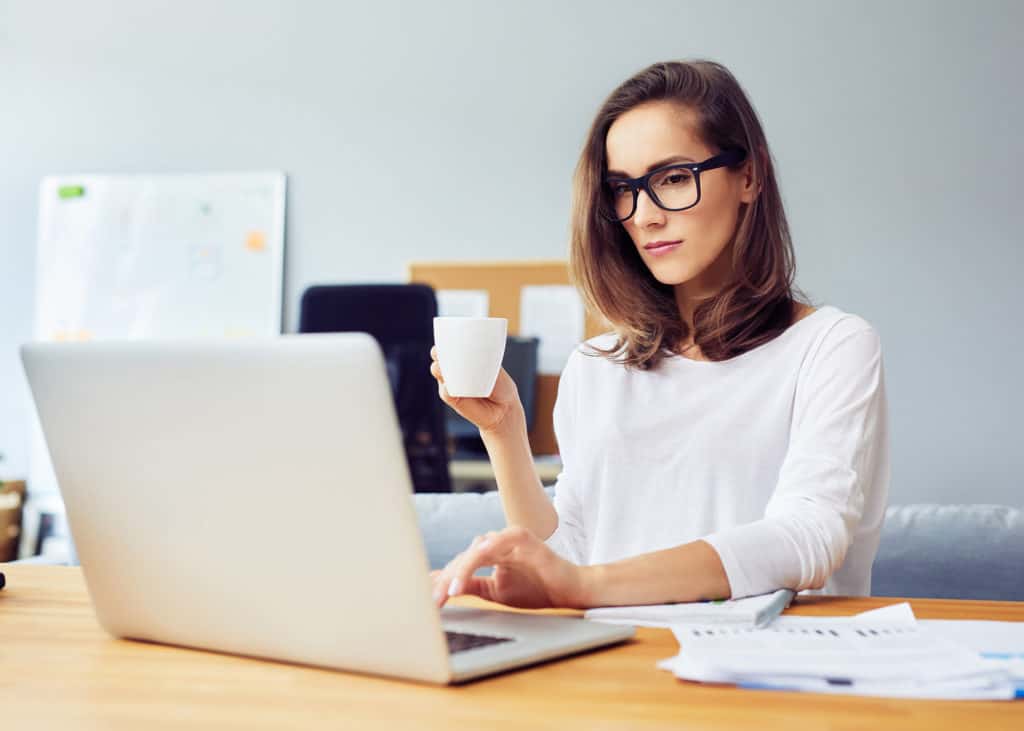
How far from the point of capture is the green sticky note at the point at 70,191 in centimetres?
448

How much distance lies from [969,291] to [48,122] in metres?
3.66

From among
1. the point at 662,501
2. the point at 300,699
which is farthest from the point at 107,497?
the point at 662,501

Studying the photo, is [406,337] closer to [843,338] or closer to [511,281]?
[511,281]

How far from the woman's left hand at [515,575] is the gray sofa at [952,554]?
2.87 feet

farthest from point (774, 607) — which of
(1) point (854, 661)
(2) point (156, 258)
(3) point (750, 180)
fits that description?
(2) point (156, 258)

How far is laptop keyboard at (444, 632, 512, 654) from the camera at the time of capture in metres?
0.72

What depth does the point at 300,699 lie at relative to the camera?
25.2 inches

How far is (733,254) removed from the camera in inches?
58.4

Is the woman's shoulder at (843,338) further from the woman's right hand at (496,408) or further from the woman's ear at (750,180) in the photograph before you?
the woman's right hand at (496,408)

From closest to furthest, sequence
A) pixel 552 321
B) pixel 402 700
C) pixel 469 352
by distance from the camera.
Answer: pixel 402 700 → pixel 469 352 → pixel 552 321

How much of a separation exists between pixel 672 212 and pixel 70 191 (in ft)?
12.2

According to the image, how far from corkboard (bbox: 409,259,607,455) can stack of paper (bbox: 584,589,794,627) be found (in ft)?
10.2

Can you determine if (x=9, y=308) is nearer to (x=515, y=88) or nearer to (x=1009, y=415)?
(x=515, y=88)

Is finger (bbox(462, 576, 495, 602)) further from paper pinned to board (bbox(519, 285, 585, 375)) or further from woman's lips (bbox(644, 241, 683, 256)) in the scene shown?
paper pinned to board (bbox(519, 285, 585, 375))
